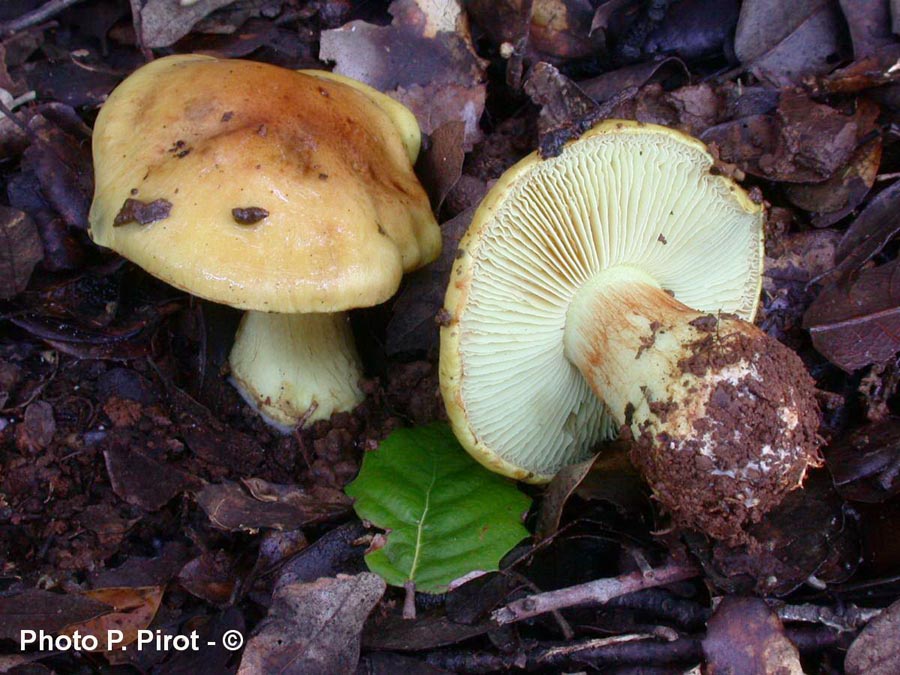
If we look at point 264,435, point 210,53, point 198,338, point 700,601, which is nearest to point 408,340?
point 264,435

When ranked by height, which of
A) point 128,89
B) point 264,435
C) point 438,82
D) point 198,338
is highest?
point 128,89

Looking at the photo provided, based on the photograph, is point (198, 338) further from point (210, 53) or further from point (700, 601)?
point (700, 601)

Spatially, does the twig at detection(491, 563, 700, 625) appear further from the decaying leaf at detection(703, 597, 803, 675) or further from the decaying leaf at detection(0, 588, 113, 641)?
the decaying leaf at detection(0, 588, 113, 641)

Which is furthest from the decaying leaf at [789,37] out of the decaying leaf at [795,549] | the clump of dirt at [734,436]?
the decaying leaf at [795,549]

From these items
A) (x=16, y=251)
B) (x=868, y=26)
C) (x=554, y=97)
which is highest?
(x=868, y=26)

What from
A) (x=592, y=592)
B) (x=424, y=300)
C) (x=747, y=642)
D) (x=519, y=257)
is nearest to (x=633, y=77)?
(x=424, y=300)

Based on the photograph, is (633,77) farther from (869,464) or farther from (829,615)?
(829,615)
